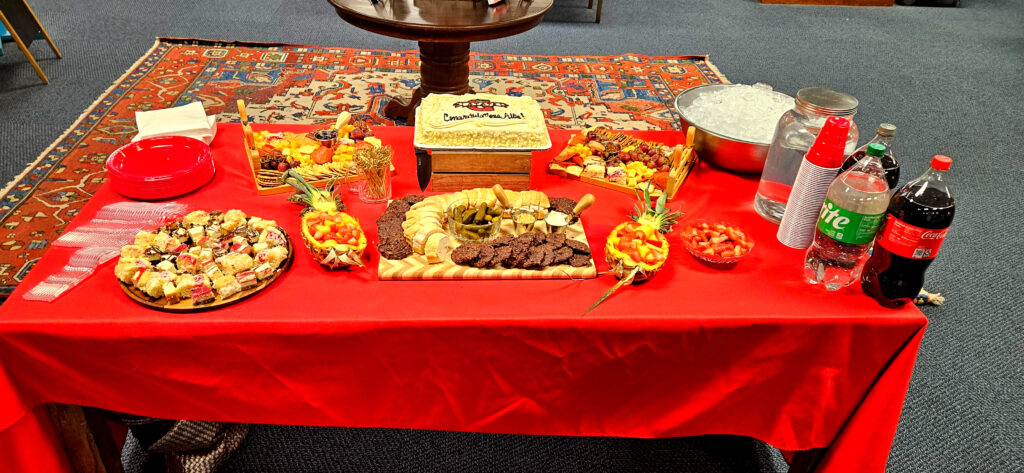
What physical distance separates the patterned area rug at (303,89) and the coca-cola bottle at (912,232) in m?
2.51

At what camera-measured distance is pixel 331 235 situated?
1.35 metres

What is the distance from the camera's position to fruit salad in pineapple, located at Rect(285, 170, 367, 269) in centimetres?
132

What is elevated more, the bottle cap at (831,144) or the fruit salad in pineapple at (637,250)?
the bottle cap at (831,144)

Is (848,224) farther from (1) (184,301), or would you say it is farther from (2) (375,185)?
(1) (184,301)

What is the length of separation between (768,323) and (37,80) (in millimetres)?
4549

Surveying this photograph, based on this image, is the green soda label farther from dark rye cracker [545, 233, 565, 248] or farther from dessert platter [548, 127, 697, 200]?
dark rye cracker [545, 233, 565, 248]

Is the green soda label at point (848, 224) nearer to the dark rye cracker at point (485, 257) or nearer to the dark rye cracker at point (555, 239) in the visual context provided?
the dark rye cracker at point (555, 239)

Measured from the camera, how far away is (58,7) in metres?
5.10

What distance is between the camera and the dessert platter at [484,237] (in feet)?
4.43

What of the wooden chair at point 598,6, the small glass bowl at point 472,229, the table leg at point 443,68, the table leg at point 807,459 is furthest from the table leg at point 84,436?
the wooden chair at point 598,6

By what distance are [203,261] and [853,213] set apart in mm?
1307

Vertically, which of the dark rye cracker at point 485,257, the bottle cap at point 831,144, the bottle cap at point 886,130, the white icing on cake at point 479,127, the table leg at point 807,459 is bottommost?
the table leg at point 807,459

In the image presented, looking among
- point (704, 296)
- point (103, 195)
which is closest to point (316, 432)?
point (103, 195)

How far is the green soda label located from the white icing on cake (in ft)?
2.16
